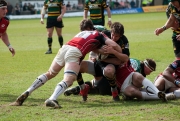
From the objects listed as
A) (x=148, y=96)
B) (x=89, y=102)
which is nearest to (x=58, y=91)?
(x=89, y=102)

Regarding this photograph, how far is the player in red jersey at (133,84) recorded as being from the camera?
8.75 m

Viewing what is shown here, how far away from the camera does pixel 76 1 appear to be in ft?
211

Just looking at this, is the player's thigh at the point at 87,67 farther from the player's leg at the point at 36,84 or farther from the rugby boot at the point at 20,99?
the rugby boot at the point at 20,99

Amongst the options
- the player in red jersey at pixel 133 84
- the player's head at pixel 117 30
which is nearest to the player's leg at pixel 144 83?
the player in red jersey at pixel 133 84

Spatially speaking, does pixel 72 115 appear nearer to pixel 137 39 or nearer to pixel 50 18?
pixel 50 18

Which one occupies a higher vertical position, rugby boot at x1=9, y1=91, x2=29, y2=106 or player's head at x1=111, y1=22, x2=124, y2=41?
player's head at x1=111, y1=22, x2=124, y2=41

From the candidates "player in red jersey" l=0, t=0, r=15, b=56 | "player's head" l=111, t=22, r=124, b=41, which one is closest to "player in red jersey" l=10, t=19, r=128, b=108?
"player's head" l=111, t=22, r=124, b=41

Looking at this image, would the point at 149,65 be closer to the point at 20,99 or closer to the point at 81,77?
the point at 81,77

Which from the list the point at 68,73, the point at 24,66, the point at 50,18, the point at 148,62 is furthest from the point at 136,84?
the point at 50,18

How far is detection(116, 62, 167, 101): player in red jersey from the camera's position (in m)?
8.75

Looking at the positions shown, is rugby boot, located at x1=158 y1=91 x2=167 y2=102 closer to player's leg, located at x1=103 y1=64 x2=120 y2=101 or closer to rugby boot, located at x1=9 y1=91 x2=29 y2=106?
player's leg, located at x1=103 y1=64 x2=120 y2=101

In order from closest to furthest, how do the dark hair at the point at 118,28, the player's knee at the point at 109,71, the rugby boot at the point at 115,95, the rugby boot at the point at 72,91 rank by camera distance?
the dark hair at the point at 118,28 → the player's knee at the point at 109,71 → the rugby boot at the point at 115,95 → the rugby boot at the point at 72,91

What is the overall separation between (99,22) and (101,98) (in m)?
8.06

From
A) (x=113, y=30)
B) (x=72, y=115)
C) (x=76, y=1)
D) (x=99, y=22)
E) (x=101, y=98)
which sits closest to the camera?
(x=72, y=115)
